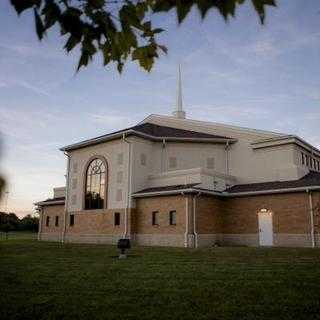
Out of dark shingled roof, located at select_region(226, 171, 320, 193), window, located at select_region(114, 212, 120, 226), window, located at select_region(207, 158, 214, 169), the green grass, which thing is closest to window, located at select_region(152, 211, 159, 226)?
window, located at select_region(114, 212, 120, 226)

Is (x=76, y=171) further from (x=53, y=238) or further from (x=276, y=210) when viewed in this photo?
(x=276, y=210)

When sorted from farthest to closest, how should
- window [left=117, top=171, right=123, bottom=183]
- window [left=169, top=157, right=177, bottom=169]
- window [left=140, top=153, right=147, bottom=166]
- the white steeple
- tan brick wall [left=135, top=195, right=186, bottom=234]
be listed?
the white steeple < window [left=169, top=157, right=177, bottom=169] < window [left=140, top=153, right=147, bottom=166] < window [left=117, top=171, right=123, bottom=183] < tan brick wall [left=135, top=195, right=186, bottom=234]

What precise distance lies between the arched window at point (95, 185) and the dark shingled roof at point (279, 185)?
10234 millimetres

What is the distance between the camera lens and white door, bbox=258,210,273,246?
83.1 ft

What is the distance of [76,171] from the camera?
3397 centimetres

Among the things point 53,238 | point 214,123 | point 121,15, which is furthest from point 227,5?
point 53,238

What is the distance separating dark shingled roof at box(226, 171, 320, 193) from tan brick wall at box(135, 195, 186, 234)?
13.9ft

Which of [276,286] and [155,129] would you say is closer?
[276,286]

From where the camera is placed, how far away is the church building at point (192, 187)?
82.5 feet

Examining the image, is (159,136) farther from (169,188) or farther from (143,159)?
(169,188)

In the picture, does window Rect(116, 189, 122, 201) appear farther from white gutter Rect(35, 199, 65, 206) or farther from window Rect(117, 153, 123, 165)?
white gutter Rect(35, 199, 65, 206)

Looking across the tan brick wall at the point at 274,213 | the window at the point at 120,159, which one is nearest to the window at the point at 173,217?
the tan brick wall at the point at 274,213

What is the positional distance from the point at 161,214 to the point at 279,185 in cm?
840

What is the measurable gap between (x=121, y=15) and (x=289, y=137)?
88.9ft
